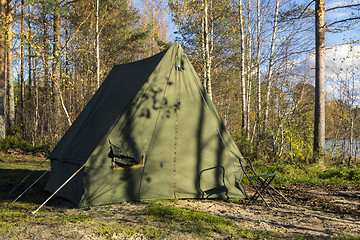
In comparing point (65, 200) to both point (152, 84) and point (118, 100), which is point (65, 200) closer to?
point (118, 100)

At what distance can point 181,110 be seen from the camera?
5328mm

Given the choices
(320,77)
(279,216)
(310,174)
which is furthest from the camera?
(320,77)

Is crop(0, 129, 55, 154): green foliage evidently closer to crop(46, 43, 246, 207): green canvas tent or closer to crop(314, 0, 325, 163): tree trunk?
crop(46, 43, 246, 207): green canvas tent

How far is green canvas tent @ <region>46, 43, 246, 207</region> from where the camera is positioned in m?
4.78

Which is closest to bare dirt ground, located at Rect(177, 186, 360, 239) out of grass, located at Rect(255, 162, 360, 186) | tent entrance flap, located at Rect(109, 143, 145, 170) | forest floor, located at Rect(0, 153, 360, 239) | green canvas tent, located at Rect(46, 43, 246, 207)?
forest floor, located at Rect(0, 153, 360, 239)

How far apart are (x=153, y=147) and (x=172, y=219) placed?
55.1 inches

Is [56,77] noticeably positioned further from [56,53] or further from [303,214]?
[303,214]

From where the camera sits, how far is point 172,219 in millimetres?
4055

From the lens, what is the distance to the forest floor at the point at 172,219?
3.49 metres

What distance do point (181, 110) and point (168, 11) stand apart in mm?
9411

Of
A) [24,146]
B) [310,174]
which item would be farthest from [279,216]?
[24,146]

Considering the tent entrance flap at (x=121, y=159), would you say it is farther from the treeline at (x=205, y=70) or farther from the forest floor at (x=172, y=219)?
the treeline at (x=205, y=70)

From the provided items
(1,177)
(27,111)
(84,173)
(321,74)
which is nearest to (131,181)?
(84,173)

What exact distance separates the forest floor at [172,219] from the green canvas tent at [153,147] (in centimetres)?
27
